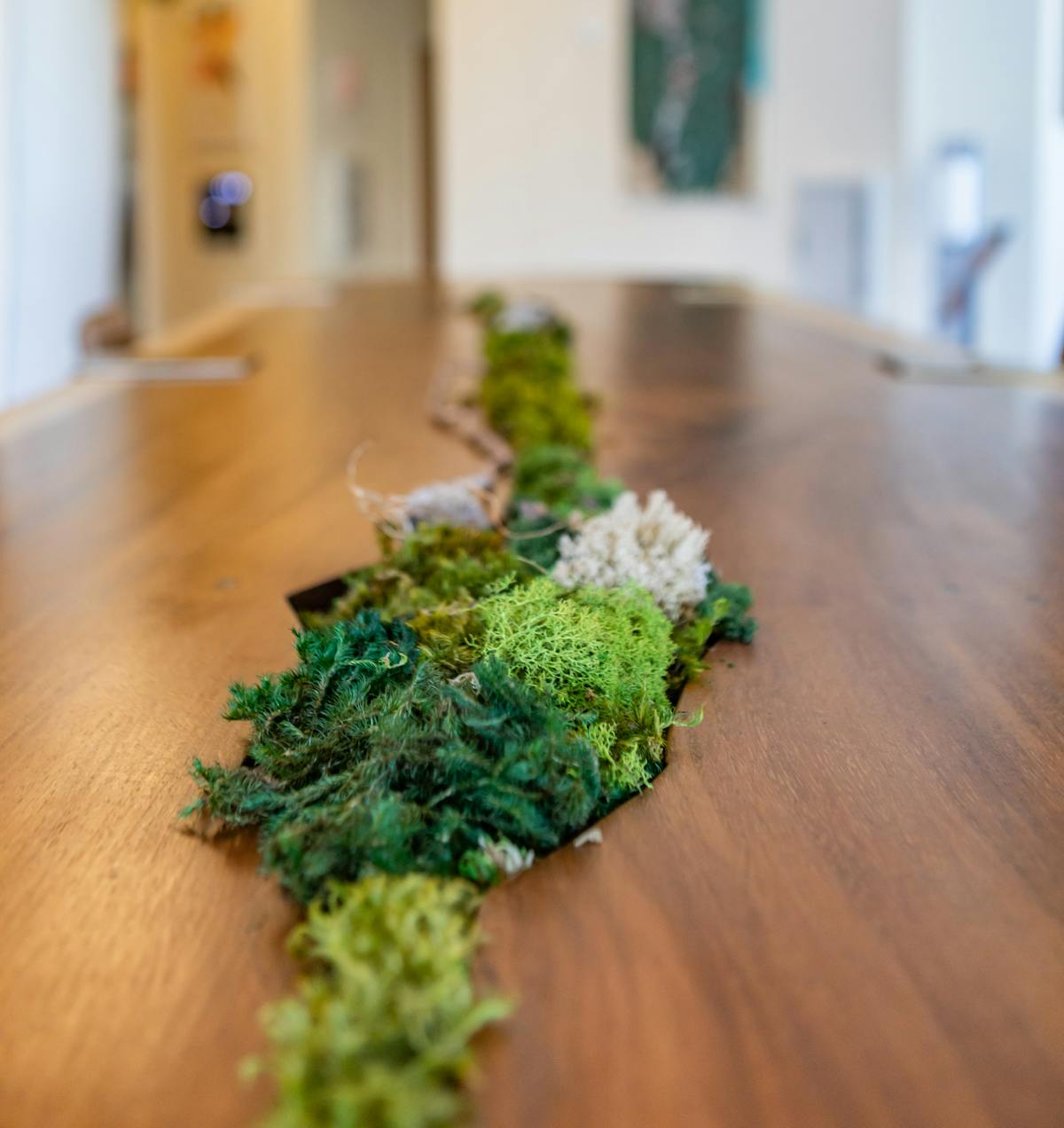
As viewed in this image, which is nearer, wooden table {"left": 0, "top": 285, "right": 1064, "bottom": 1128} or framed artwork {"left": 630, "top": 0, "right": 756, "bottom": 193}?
wooden table {"left": 0, "top": 285, "right": 1064, "bottom": 1128}

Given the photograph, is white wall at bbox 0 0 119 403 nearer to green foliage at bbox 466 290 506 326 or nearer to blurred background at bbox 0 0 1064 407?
blurred background at bbox 0 0 1064 407

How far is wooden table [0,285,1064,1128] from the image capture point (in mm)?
406

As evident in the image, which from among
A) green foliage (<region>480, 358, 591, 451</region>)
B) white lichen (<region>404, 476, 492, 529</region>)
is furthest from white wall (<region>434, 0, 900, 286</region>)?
white lichen (<region>404, 476, 492, 529</region>)

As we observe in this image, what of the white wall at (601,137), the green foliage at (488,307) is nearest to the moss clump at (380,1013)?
the green foliage at (488,307)

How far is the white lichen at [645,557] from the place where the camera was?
74 cm

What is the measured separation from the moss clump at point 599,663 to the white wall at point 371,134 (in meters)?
6.59

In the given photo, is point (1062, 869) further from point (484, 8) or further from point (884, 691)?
point (484, 8)

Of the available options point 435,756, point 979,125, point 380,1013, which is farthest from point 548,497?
point 979,125

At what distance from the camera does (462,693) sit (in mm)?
560

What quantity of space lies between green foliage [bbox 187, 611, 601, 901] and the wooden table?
0.02 m

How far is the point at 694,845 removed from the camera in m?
0.54

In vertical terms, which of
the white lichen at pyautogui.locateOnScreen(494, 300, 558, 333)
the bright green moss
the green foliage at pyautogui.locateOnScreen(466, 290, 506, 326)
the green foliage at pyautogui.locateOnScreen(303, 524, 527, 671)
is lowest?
the green foliage at pyautogui.locateOnScreen(303, 524, 527, 671)

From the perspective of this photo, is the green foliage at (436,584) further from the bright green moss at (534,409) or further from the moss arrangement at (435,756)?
the bright green moss at (534,409)

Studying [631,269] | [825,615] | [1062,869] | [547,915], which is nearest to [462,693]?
[547,915]
